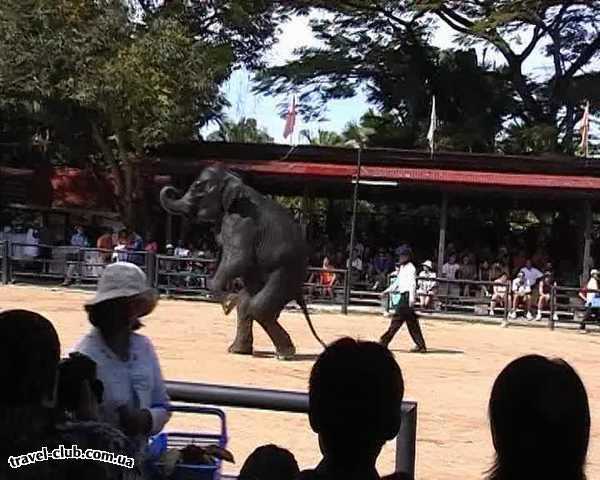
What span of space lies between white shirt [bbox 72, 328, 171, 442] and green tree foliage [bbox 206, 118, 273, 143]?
1172 inches

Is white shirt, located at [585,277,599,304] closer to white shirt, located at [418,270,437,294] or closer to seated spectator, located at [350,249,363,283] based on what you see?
white shirt, located at [418,270,437,294]

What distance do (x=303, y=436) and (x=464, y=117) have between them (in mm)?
25455

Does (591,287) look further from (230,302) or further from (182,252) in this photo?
(230,302)

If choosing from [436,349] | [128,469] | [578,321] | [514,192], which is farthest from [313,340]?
[128,469]

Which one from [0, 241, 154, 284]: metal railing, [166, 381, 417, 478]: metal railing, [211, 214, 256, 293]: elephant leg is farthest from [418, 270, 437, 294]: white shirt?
[166, 381, 417, 478]: metal railing

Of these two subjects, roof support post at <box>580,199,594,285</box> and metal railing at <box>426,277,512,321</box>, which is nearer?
metal railing at <box>426,277,512,321</box>

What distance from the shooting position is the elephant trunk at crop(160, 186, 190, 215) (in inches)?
551

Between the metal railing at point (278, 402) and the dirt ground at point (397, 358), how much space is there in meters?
2.88

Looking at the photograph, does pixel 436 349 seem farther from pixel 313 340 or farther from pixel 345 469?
pixel 345 469

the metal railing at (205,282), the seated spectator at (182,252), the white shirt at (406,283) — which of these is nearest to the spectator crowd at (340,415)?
the white shirt at (406,283)

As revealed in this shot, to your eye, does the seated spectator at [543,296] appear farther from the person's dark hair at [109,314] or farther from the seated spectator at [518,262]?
the person's dark hair at [109,314]

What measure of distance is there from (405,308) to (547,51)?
21934mm

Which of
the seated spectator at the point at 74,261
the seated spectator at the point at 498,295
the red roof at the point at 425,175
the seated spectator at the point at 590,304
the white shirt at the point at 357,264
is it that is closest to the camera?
the seated spectator at the point at 590,304

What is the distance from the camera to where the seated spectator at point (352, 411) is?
2238mm
